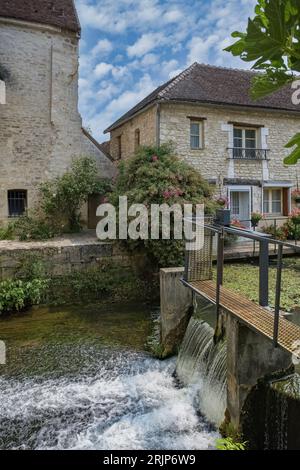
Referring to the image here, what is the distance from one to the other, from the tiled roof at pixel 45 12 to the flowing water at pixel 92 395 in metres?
11.5

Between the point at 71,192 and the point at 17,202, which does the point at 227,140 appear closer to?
the point at 71,192

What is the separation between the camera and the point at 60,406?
17.3ft

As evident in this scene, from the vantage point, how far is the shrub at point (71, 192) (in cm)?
1302

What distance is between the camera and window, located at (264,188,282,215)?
15.5m

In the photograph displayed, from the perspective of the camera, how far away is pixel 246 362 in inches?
169

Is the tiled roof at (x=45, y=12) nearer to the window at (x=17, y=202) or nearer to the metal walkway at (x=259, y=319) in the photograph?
the window at (x=17, y=202)

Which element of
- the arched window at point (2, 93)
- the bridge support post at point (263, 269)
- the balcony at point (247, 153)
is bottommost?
the bridge support post at point (263, 269)

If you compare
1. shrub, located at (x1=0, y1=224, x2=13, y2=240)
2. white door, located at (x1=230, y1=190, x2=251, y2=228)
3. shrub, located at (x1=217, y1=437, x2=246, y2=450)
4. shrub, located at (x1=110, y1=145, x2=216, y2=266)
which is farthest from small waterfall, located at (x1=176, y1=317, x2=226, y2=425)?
white door, located at (x1=230, y1=190, x2=251, y2=228)

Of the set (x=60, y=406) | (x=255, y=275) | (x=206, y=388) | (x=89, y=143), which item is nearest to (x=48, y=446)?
(x=60, y=406)

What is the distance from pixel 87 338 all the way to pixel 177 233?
11.9 ft

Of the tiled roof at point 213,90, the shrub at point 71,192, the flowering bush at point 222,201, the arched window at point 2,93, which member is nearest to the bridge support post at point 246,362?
the flowering bush at point 222,201
